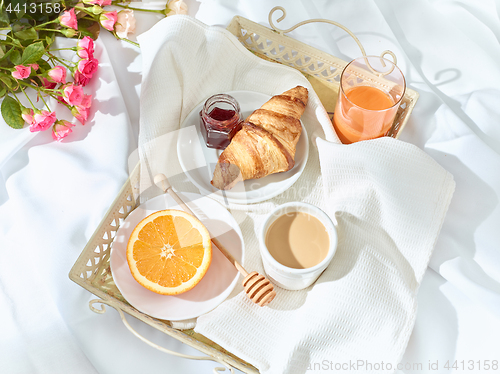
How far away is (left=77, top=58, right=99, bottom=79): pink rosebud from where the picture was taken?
991 millimetres

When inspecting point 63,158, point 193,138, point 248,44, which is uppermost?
point 248,44

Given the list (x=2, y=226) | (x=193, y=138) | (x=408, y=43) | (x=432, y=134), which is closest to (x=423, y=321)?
(x=432, y=134)

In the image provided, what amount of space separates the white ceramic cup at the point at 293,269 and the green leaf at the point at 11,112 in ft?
2.14

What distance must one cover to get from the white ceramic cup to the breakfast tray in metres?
0.17

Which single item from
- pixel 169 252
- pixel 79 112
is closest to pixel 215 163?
pixel 169 252

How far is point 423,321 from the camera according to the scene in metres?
0.86

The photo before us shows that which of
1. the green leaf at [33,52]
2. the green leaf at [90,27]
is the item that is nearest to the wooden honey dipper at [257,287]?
the green leaf at [33,52]

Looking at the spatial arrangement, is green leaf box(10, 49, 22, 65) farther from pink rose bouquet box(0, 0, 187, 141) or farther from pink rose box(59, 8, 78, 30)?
pink rose box(59, 8, 78, 30)

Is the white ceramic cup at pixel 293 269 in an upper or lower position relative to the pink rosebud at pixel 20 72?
lower

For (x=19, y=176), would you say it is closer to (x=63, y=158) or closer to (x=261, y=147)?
(x=63, y=158)

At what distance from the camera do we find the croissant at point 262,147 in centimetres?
87

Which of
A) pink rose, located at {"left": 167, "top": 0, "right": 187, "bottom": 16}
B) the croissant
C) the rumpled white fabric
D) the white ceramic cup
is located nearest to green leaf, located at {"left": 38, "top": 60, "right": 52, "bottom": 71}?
the rumpled white fabric

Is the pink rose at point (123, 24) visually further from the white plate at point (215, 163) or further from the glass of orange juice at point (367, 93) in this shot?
the glass of orange juice at point (367, 93)

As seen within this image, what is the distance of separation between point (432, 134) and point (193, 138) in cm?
60
